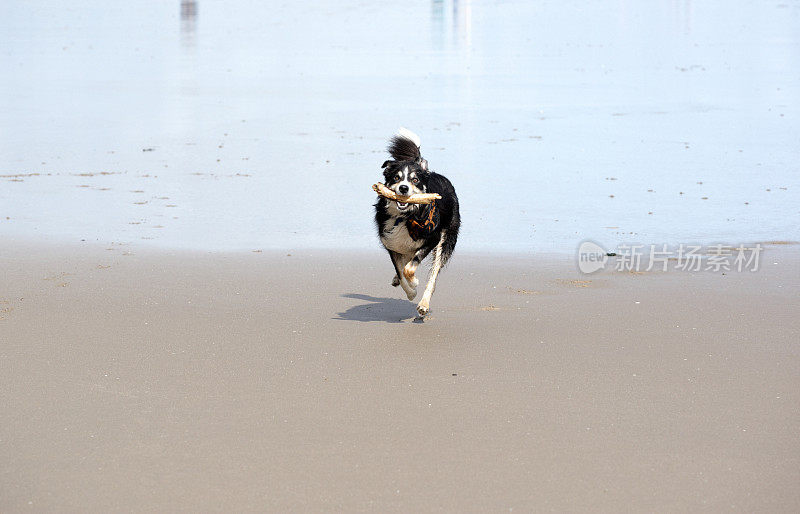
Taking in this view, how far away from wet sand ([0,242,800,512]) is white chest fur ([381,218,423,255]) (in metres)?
0.47

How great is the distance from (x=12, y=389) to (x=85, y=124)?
1096 cm

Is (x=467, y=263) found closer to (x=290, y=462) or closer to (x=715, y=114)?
(x=290, y=462)

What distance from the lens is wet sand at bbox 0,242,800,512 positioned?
4.50m

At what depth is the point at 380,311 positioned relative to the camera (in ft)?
25.4

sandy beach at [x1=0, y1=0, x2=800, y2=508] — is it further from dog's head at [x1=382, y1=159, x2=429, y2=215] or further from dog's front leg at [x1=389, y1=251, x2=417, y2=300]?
dog's head at [x1=382, y1=159, x2=429, y2=215]

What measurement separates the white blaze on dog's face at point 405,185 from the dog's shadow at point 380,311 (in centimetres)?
74

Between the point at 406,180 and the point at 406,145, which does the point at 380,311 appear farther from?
the point at 406,145

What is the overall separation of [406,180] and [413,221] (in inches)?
11.8

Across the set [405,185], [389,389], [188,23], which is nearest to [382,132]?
[405,185]

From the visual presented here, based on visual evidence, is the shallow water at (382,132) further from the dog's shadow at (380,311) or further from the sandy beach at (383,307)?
the dog's shadow at (380,311)

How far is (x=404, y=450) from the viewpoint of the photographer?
4.89m

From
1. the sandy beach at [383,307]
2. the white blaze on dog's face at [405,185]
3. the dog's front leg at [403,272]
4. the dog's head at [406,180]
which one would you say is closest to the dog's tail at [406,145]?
the dog's head at [406,180]

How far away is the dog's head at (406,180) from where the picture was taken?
741 cm

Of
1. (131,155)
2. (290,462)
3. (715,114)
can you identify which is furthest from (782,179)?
(290,462)
